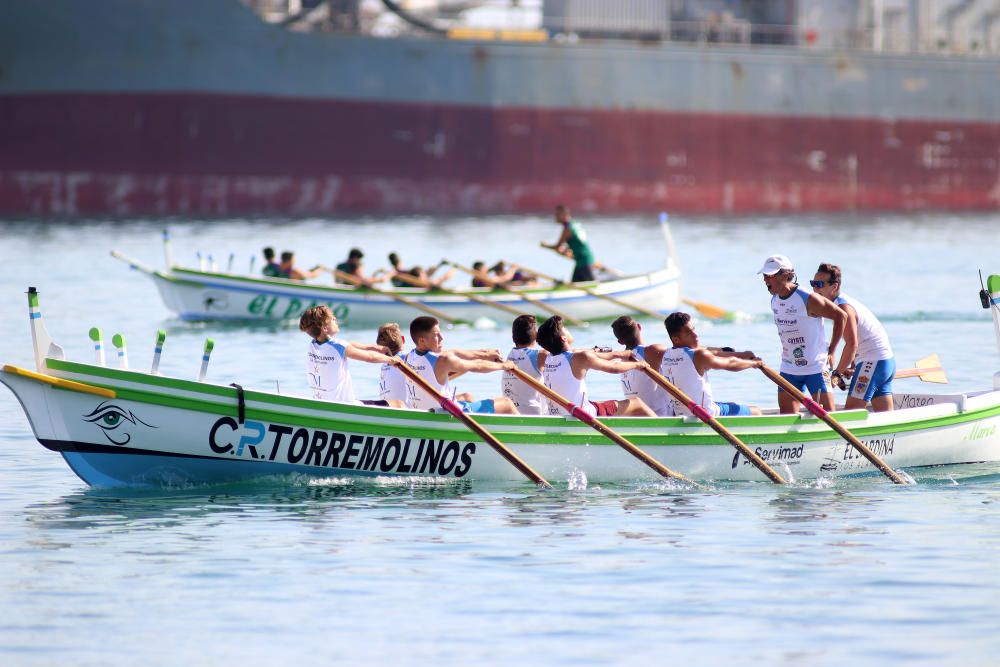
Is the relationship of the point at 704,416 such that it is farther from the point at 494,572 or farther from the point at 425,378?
the point at 494,572

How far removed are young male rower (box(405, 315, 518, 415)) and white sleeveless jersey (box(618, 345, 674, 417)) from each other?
1240 mm

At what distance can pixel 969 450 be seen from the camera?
16438 millimetres

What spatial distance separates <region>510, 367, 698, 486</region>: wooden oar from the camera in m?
14.4

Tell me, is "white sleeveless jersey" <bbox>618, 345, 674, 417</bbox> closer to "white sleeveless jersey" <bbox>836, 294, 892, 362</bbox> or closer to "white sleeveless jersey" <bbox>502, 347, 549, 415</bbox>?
"white sleeveless jersey" <bbox>502, 347, 549, 415</bbox>

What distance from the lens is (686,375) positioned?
14945mm

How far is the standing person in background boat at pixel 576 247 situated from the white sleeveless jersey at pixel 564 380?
1383 centimetres

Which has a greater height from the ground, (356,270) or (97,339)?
(97,339)

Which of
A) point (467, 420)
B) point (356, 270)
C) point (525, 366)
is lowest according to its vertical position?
point (467, 420)

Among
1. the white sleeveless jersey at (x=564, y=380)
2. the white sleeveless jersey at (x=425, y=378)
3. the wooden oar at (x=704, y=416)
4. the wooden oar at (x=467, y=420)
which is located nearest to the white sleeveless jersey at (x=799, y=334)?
the wooden oar at (x=704, y=416)

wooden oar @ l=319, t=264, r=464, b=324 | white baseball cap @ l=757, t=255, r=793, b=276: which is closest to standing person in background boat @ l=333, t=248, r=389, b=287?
wooden oar @ l=319, t=264, r=464, b=324

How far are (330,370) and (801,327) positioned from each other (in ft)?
14.4

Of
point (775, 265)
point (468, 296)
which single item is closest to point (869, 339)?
point (775, 265)

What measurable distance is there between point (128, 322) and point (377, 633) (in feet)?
69.9

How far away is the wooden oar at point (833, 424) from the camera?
49.2 feet
